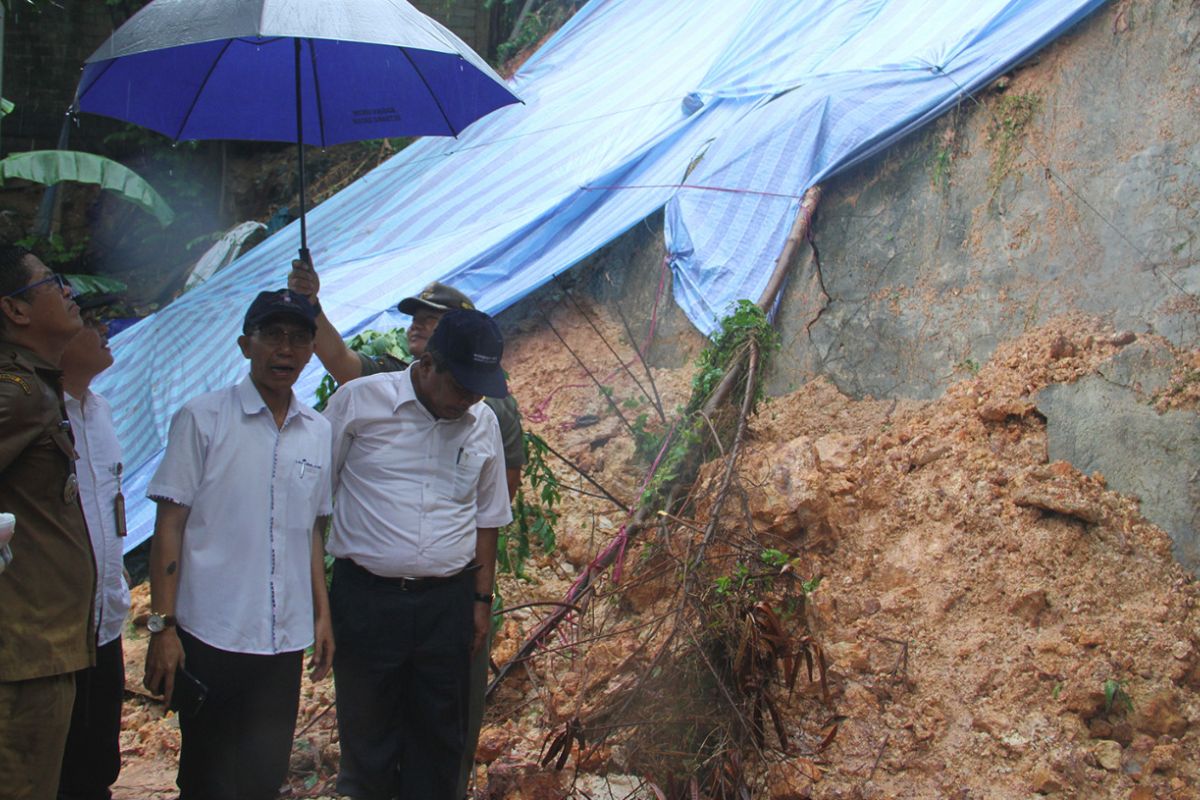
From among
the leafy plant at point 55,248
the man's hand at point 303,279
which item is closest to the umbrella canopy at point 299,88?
the man's hand at point 303,279

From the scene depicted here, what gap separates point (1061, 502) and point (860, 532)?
0.77 meters

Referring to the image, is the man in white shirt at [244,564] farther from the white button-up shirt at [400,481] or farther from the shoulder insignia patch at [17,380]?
the shoulder insignia patch at [17,380]

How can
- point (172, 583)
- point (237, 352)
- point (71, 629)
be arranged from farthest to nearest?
point (237, 352) → point (172, 583) → point (71, 629)

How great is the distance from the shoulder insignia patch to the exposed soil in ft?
6.57

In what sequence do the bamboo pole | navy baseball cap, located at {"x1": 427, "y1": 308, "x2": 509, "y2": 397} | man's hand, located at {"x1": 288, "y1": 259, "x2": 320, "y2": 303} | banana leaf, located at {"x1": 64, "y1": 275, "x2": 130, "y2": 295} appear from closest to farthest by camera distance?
1. navy baseball cap, located at {"x1": 427, "y1": 308, "x2": 509, "y2": 397}
2. man's hand, located at {"x1": 288, "y1": 259, "x2": 320, "y2": 303}
3. the bamboo pole
4. banana leaf, located at {"x1": 64, "y1": 275, "x2": 130, "y2": 295}

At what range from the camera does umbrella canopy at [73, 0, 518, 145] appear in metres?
3.59

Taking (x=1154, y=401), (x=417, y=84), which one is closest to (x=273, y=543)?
(x=417, y=84)

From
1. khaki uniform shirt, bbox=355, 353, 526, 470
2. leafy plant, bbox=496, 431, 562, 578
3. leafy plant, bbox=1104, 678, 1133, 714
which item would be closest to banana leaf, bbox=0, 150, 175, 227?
leafy plant, bbox=496, 431, 562, 578

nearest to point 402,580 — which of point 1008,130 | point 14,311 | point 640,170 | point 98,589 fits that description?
point 98,589

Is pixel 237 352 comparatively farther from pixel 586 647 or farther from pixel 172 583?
pixel 172 583

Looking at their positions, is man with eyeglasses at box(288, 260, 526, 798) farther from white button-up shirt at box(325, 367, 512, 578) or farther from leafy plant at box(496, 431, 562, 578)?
leafy plant at box(496, 431, 562, 578)

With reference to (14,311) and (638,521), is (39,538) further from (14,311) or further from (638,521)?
(638,521)

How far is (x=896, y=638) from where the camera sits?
4023 mm

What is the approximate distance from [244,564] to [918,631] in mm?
2476
